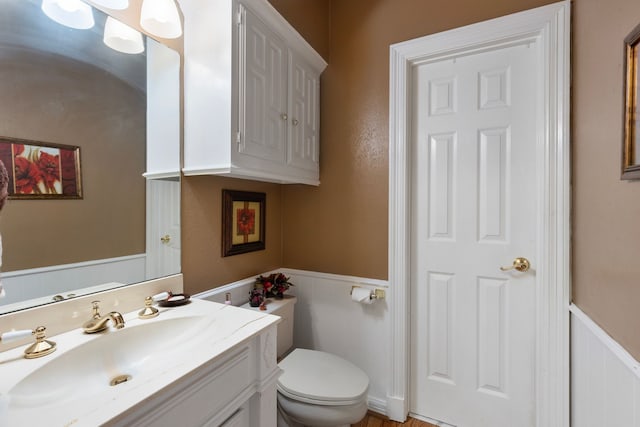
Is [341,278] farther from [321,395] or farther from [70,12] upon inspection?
[70,12]

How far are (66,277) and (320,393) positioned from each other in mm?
1061

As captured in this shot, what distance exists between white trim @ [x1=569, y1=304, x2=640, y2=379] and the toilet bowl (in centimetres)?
89

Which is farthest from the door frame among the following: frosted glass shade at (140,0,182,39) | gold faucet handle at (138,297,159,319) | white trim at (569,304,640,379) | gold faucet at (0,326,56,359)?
gold faucet at (0,326,56,359)

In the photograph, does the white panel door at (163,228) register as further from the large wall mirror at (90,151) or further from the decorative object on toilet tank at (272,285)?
the decorative object on toilet tank at (272,285)

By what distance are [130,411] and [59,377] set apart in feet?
1.17

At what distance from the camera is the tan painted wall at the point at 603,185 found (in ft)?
2.54

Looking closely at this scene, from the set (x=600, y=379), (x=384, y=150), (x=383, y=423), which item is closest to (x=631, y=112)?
(x=600, y=379)

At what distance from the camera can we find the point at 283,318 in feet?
5.46

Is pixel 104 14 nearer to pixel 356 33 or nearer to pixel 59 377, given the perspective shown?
pixel 59 377

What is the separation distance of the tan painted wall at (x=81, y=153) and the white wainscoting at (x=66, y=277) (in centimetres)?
2

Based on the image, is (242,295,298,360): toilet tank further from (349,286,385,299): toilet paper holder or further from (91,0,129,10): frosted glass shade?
(91,0,129,10): frosted glass shade

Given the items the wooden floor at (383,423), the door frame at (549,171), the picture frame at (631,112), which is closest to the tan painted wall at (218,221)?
the door frame at (549,171)

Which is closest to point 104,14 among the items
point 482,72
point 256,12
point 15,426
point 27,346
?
point 256,12

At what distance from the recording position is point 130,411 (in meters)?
0.57
